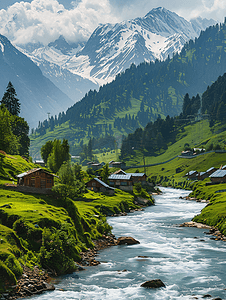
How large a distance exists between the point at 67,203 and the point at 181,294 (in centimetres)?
3762

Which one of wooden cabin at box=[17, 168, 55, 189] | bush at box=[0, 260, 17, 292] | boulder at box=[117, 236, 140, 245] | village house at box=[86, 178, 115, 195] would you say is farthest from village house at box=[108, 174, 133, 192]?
bush at box=[0, 260, 17, 292]

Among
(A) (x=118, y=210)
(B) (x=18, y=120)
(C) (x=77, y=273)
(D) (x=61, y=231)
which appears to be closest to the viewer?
(C) (x=77, y=273)

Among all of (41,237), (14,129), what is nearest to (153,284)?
(41,237)

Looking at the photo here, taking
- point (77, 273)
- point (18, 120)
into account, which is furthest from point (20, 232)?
point (18, 120)

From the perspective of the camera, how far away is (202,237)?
246ft

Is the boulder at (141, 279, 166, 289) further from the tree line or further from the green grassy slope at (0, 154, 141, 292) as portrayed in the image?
the tree line

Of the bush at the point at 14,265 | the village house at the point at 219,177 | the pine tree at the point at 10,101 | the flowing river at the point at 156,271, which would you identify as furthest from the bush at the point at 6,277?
the pine tree at the point at 10,101

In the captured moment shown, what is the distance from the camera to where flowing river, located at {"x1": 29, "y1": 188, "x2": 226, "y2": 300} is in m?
43.1

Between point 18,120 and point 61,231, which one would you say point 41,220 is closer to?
point 61,231

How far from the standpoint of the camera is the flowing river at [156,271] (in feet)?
141

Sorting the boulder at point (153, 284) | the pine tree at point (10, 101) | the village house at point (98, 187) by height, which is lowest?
the boulder at point (153, 284)

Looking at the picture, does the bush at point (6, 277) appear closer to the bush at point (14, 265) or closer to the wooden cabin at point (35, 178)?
the bush at point (14, 265)

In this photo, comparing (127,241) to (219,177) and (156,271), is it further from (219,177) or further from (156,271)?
(219,177)

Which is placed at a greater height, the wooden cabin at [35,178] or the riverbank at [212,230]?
the wooden cabin at [35,178]
